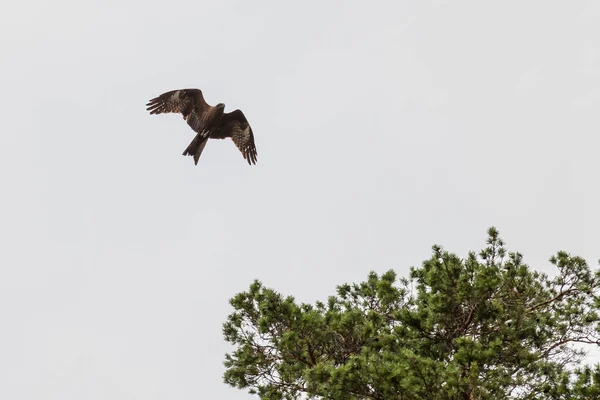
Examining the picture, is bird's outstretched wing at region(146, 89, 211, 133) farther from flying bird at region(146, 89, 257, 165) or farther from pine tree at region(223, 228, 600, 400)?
pine tree at region(223, 228, 600, 400)

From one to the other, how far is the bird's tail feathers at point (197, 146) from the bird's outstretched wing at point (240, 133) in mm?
753

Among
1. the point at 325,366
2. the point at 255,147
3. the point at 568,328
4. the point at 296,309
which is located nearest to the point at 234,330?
the point at 296,309

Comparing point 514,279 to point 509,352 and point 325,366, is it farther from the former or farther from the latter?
point 325,366

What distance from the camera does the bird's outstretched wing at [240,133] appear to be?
19469mm

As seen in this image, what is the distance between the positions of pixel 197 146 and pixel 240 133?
191 centimetres

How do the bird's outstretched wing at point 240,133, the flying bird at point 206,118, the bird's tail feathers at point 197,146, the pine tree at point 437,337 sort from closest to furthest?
the pine tree at point 437,337 → the bird's tail feathers at point 197,146 → the flying bird at point 206,118 → the bird's outstretched wing at point 240,133

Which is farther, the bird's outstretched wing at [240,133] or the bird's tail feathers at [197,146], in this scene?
the bird's outstretched wing at [240,133]

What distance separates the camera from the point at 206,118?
62.0 feet

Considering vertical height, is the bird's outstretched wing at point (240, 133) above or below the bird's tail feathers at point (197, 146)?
above

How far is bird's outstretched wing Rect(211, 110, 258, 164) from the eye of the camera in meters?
19.5

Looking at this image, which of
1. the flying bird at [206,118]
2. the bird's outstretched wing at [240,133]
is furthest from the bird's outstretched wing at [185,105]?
the bird's outstretched wing at [240,133]

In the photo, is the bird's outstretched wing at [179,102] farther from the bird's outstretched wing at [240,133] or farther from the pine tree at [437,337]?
the pine tree at [437,337]

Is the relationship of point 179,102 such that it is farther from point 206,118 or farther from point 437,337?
point 437,337

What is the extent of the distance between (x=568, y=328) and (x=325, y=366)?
16.8 feet
